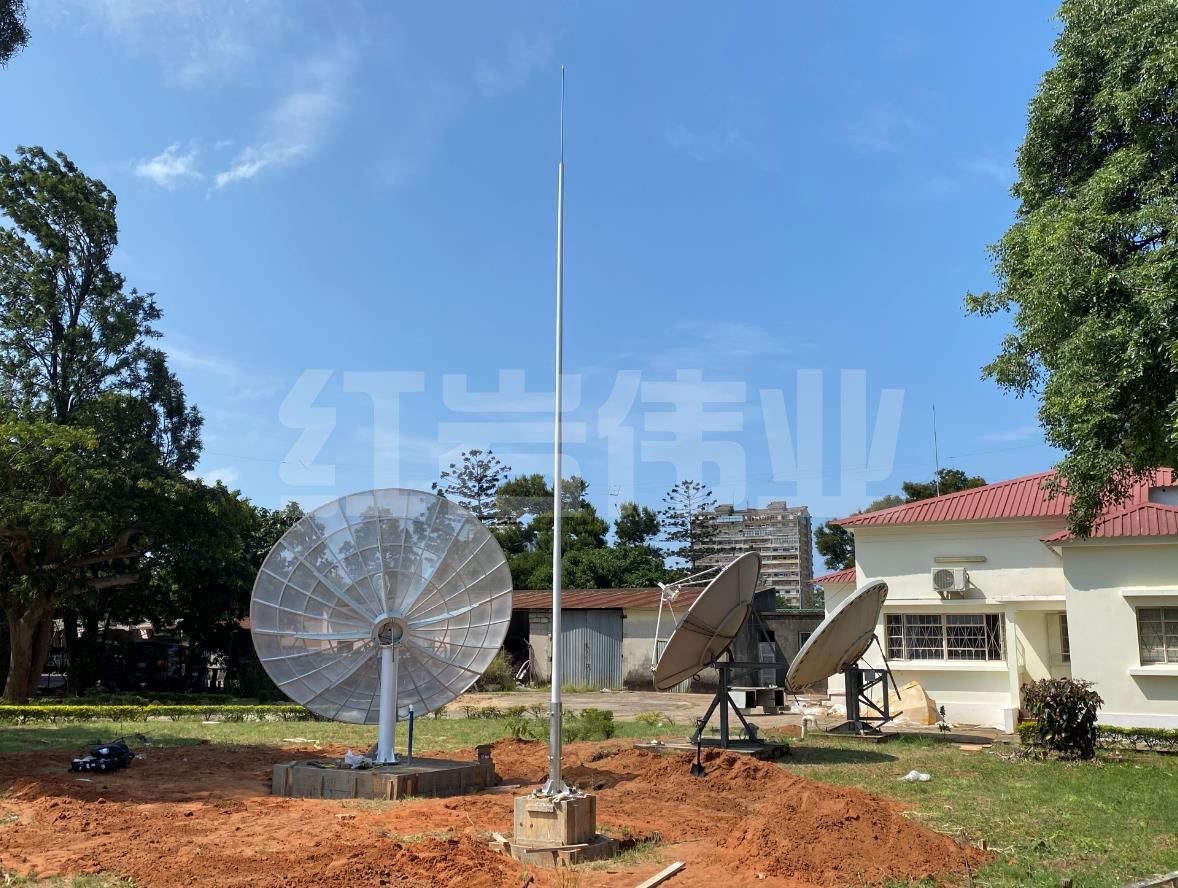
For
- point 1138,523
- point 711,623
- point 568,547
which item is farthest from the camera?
point 568,547

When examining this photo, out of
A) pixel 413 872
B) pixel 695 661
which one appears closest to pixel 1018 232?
pixel 695 661

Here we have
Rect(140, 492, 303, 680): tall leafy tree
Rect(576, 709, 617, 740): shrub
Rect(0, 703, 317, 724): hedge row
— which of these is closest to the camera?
Rect(576, 709, 617, 740): shrub

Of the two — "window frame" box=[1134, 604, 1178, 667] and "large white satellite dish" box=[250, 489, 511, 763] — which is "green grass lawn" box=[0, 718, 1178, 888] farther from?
"large white satellite dish" box=[250, 489, 511, 763]

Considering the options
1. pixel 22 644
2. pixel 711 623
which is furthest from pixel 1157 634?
pixel 22 644

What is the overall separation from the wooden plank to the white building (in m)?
14.1

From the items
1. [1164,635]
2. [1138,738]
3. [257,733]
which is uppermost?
[1164,635]

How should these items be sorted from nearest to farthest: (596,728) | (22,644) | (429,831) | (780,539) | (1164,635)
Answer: (429,831) < (1164,635) < (596,728) < (22,644) < (780,539)

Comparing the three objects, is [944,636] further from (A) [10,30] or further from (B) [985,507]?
(A) [10,30]

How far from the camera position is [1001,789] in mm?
13062

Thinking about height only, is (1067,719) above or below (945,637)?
below

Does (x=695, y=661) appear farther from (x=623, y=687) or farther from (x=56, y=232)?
(x=56, y=232)

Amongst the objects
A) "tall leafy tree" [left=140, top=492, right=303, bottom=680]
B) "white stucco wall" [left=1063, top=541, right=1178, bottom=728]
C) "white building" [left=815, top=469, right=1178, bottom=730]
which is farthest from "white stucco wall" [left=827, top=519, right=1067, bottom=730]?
"tall leafy tree" [left=140, top=492, right=303, bottom=680]

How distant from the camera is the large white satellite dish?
14.4 m

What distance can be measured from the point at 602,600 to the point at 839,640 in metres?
20.3
